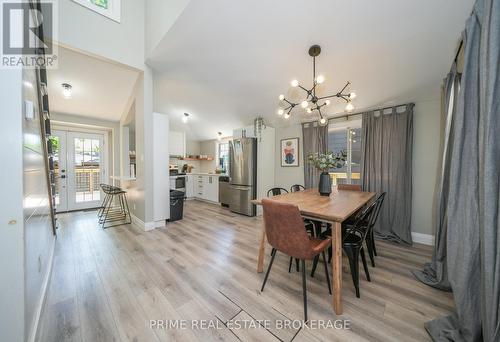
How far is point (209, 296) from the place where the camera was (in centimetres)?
173

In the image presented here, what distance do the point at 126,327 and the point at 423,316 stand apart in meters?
2.37

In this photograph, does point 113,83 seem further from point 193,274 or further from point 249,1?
point 193,274

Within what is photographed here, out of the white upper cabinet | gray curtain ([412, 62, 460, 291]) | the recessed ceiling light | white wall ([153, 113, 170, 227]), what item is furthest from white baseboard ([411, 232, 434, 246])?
the recessed ceiling light

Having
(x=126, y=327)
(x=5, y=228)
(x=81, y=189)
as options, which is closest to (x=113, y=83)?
(x=81, y=189)

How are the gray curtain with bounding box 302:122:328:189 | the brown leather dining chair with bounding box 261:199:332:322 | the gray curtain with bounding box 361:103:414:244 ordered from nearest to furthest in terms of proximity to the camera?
1. the brown leather dining chair with bounding box 261:199:332:322
2. the gray curtain with bounding box 361:103:414:244
3. the gray curtain with bounding box 302:122:328:189

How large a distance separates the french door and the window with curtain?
6070 mm

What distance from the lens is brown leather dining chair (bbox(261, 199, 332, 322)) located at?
1.50m

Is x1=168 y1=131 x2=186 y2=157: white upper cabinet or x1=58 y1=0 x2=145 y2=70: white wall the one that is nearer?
x1=58 y1=0 x2=145 y2=70: white wall

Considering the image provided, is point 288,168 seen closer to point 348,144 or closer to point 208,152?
point 348,144

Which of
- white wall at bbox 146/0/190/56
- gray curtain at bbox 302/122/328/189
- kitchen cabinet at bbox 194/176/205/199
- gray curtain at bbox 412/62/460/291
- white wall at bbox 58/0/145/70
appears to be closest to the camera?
gray curtain at bbox 412/62/460/291

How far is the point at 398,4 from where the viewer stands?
1870mm

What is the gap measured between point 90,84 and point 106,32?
1228 mm

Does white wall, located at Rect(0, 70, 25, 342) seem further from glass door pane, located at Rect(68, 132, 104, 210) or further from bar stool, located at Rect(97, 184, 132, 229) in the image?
glass door pane, located at Rect(68, 132, 104, 210)

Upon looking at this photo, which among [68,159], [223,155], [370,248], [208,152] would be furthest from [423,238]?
[68,159]
